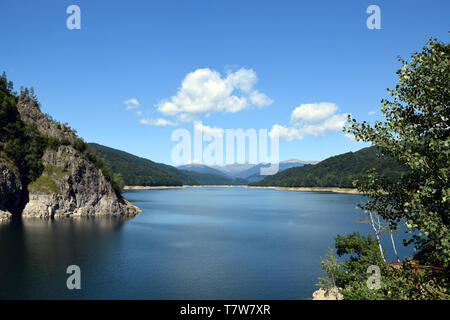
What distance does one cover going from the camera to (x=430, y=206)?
16.3 meters

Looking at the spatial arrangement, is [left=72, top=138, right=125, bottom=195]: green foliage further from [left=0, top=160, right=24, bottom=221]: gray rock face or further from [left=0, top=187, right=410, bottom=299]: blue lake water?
[left=0, top=187, right=410, bottom=299]: blue lake water

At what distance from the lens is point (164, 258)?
181 feet

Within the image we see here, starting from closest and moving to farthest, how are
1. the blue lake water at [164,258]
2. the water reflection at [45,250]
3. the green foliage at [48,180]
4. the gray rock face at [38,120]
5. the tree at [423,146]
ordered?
the tree at [423,146], the blue lake water at [164,258], the water reflection at [45,250], the green foliage at [48,180], the gray rock face at [38,120]

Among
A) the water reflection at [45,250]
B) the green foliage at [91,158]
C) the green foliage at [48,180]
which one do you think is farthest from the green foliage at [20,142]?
the water reflection at [45,250]

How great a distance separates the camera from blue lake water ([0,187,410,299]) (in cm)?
3850

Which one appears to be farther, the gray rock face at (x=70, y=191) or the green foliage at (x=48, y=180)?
the green foliage at (x=48, y=180)

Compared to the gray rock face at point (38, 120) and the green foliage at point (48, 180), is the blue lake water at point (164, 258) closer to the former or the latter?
the green foliage at point (48, 180)

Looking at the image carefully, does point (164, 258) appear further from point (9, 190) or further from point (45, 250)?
point (9, 190)

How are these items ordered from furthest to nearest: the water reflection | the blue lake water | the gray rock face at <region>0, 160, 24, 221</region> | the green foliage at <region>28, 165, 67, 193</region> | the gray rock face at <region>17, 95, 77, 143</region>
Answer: the gray rock face at <region>17, 95, 77, 143</region>
the green foliage at <region>28, 165, 67, 193</region>
the gray rock face at <region>0, 160, 24, 221</region>
the water reflection
the blue lake water

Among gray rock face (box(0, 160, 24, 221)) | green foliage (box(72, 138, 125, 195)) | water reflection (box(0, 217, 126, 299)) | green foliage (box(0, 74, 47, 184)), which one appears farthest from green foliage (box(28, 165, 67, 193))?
green foliage (box(72, 138, 125, 195))

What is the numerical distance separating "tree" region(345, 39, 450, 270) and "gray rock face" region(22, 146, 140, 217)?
345 ft

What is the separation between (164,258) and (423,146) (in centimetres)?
4753

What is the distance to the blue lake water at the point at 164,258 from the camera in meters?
38.5
